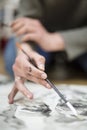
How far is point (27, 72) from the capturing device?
630 mm

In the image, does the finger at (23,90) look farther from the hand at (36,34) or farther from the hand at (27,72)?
the hand at (36,34)

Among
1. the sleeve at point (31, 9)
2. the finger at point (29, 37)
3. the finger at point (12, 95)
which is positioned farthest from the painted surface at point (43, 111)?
the sleeve at point (31, 9)

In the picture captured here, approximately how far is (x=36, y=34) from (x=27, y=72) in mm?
291

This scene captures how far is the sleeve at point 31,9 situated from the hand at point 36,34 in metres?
0.03

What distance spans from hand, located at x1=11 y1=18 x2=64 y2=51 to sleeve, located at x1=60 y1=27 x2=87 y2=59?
0.06ft

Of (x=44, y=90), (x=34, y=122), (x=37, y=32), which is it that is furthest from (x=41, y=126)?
(x=37, y=32)

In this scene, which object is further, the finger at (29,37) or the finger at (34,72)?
the finger at (29,37)

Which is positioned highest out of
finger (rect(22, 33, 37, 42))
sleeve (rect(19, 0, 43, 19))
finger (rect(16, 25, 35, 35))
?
sleeve (rect(19, 0, 43, 19))

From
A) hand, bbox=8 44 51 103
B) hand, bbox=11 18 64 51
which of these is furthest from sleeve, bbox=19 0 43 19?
hand, bbox=8 44 51 103

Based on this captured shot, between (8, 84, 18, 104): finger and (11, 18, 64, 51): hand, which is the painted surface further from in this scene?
(11, 18, 64, 51): hand

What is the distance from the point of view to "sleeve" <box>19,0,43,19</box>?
0.97m

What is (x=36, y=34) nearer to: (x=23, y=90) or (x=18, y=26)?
(x=18, y=26)

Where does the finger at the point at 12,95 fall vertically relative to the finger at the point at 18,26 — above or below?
below

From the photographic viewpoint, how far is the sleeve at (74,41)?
948 millimetres
